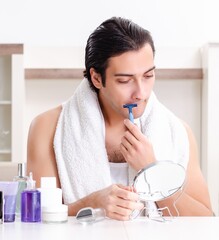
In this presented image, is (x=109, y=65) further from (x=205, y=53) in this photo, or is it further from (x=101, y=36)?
(x=205, y=53)

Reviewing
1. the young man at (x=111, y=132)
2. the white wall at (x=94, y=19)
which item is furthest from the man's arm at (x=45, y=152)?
the white wall at (x=94, y=19)

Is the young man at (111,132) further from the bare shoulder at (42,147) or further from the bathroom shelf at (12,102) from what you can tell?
the bathroom shelf at (12,102)

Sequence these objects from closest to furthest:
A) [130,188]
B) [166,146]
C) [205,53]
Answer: [130,188]
[166,146]
[205,53]

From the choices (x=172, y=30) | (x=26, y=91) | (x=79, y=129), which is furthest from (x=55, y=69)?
(x=79, y=129)

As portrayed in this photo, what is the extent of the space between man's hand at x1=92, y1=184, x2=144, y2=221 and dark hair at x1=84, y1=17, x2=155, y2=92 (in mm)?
437

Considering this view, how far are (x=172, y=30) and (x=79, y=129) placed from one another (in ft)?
6.94

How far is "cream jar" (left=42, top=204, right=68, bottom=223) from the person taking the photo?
1484 millimetres

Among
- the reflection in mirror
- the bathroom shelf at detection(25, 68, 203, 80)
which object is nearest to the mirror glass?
the reflection in mirror

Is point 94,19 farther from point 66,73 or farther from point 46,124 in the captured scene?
point 46,124

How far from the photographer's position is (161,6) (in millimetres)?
3887

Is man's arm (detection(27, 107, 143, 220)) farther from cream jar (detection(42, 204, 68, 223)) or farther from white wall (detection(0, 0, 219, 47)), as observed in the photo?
white wall (detection(0, 0, 219, 47))

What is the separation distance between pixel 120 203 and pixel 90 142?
412 mm

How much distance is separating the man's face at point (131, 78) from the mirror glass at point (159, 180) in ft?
1.02

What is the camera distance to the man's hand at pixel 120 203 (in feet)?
4.89
